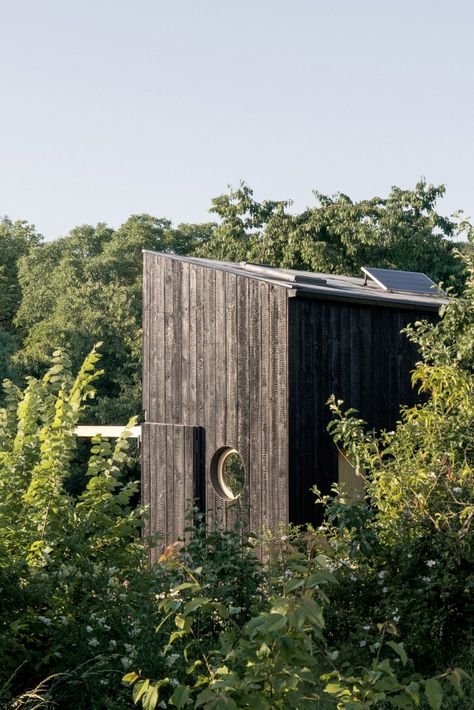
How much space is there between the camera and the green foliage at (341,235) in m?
22.0

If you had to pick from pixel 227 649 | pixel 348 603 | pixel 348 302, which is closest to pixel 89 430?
pixel 348 302

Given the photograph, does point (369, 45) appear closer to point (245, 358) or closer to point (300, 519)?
point (245, 358)

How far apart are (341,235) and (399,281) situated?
9599 mm

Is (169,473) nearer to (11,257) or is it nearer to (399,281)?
(399,281)

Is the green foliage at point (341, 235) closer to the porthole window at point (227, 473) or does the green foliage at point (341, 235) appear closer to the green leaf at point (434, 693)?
the porthole window at point (227, 473)

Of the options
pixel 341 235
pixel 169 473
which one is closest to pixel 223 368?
pixel 169 473

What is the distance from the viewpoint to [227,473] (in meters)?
11.2

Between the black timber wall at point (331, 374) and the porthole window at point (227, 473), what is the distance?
33.8 inches

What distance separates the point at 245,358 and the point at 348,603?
4571 mm

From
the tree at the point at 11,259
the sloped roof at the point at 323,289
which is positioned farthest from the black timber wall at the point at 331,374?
the tree at the point at 11,259

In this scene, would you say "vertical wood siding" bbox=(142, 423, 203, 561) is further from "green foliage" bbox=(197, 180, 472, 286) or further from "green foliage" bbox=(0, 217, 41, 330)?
"green foliage" bbox=(0, 217, 41, 330)

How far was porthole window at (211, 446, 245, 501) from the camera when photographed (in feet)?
36.0

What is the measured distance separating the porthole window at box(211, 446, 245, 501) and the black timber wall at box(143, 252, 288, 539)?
4.1 inches

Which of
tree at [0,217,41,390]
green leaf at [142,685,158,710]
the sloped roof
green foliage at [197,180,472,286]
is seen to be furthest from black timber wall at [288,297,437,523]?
tree at [0,217,41,390]
